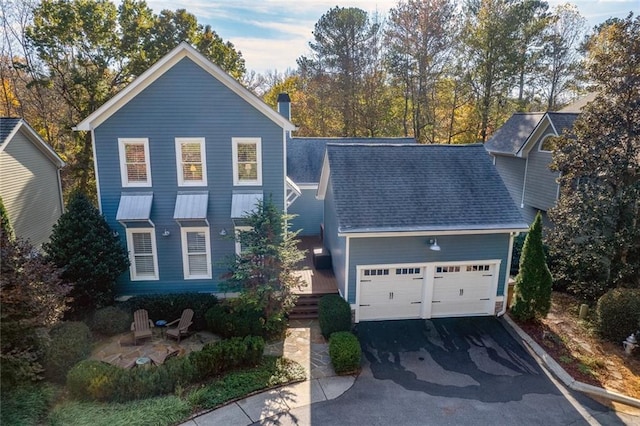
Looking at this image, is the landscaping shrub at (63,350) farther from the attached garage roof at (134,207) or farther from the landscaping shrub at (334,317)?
the landscaping shrub at (334,317)

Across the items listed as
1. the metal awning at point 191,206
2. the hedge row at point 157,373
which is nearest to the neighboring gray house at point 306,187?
the metal awning at point 191,206

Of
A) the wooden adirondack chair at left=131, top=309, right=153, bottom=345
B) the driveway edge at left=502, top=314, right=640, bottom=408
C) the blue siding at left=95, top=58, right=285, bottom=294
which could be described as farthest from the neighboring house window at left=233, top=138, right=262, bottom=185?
the driveway edge at left=502, top=314, right=640, bottom=408

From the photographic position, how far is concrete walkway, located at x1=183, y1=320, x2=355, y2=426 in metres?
8.52

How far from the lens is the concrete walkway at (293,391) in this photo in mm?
8516

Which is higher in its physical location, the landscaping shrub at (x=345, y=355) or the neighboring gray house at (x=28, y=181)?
the neighboring gray house at (x=28, y=181)

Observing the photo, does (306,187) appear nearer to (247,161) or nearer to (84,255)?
(247,161)

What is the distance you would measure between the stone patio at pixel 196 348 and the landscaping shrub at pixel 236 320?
528 millimetres

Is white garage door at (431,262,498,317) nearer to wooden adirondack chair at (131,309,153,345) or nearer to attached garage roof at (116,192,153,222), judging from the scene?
wooden adirondack chair at (131,309,153,345)

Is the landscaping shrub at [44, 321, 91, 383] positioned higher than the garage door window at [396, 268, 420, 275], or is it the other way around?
the garage door window at [396, 268, 420, 275]

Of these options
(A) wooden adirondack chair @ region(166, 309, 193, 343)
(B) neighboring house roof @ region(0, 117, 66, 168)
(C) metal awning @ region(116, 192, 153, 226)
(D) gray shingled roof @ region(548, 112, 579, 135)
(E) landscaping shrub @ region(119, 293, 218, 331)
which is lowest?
(A) wooden adirondack chair @ region(166, 309, 193, 343)

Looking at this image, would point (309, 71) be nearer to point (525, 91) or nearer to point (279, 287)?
point (525, 91)

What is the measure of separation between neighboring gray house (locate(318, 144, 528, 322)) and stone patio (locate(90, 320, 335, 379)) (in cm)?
194

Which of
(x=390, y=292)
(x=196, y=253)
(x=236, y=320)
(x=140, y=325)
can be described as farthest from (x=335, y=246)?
(x=140, y=325)

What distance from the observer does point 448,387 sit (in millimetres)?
9688
